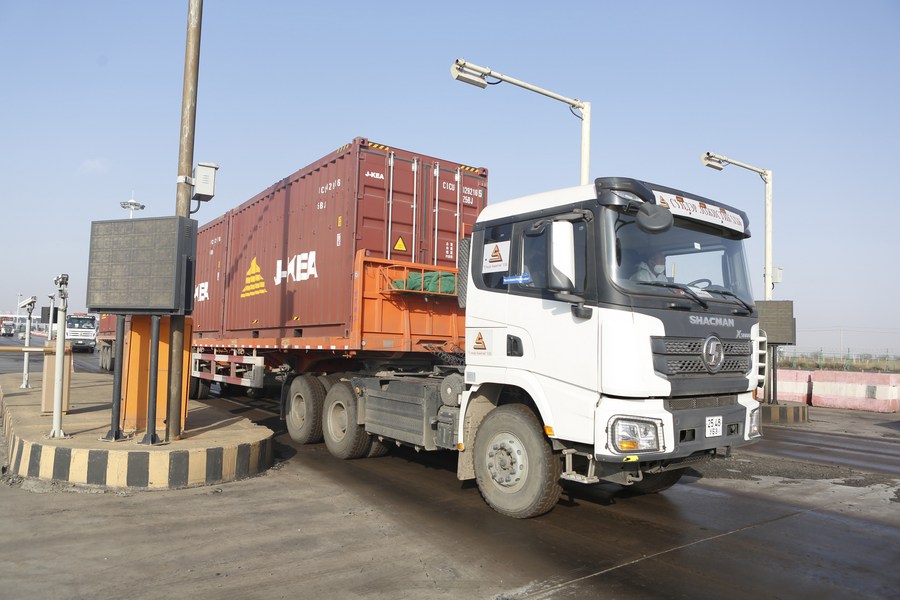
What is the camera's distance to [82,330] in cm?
4481

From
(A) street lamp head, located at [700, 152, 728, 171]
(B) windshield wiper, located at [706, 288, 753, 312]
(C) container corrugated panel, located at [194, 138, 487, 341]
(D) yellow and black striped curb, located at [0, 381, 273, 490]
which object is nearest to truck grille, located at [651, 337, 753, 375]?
(B) windshield wiper, located at [706, 288, 753, 312]

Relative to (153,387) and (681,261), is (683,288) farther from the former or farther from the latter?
(153,387)

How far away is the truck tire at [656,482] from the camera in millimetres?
6727

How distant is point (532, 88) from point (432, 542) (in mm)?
9529

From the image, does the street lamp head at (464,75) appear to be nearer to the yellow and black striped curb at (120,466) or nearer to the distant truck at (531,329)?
the distant truck at (531,329)

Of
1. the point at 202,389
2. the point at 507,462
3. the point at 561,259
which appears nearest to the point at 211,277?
the point at 202,389

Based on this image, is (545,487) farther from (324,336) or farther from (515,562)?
(324,336)

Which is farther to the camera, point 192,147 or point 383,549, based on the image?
point 192,147

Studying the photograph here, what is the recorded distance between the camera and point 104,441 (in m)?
7.04

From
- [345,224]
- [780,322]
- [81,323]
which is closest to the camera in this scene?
[345,224]

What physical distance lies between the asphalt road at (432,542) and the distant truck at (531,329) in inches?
20.2

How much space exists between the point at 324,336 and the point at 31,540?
183 inches

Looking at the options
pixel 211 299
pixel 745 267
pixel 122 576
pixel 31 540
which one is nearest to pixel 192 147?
pixel 31 540

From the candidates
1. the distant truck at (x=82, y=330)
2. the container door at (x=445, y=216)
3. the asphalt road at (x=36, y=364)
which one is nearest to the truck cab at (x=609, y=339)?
the container door at (x=445, y=216)
